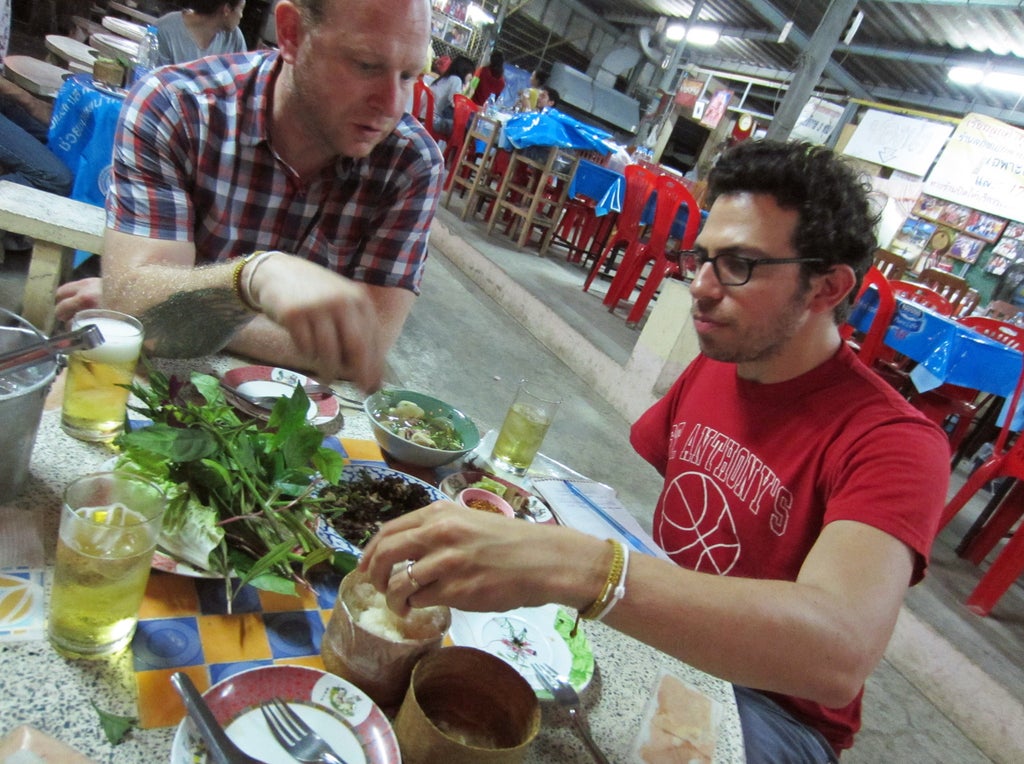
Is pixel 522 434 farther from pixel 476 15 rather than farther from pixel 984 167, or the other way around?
pixel 476 15

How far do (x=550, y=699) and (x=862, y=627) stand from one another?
0.50 metres

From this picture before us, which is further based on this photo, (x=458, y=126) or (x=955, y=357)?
(x=458, y=126)

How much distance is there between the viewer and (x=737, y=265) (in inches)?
61.5

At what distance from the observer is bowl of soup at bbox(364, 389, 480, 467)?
1.26m

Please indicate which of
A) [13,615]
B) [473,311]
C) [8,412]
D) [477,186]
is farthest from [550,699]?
[477,186]

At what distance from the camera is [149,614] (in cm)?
72

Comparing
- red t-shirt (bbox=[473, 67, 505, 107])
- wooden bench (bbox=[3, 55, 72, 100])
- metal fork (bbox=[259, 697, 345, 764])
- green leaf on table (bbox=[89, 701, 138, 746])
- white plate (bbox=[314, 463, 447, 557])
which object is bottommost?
wooden bench (bbox=[3, 55, 72, 100])

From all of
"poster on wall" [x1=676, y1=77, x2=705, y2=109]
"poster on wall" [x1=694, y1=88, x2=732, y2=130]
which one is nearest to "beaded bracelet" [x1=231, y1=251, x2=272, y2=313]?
"poster on wall" [x1=694, y1=88, x2=732, y2=130]

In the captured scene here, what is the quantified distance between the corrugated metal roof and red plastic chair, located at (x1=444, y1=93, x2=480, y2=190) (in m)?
4.92

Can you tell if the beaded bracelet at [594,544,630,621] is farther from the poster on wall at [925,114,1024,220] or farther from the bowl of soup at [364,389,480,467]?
the poster on wall at [925,114,1024,220]

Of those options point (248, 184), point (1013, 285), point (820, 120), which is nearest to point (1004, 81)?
point (820, 120)

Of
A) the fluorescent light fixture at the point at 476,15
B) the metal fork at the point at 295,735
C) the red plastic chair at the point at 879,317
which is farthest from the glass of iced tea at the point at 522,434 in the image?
the fluorescent light fixture at the point at 476,15

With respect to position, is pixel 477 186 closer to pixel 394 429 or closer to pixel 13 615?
pixel 394 429

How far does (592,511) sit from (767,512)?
0.43m
